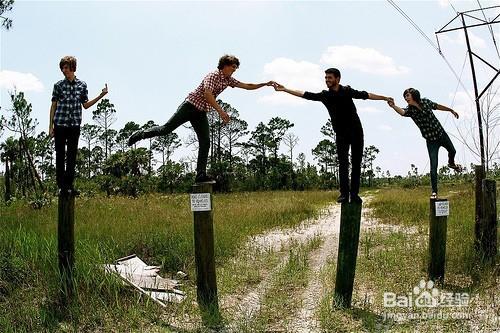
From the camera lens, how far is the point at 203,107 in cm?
479

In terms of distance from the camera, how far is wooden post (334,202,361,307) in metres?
4.89

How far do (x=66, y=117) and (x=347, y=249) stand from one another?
10.5 feet

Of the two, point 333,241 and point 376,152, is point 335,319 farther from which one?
point 376,152

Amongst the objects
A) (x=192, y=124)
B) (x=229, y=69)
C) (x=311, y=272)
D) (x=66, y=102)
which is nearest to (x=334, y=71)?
(x=229, y=69)

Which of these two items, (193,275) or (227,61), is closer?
(227,61)

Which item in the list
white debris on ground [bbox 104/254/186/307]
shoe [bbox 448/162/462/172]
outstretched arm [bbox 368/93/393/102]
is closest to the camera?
white debris on ground [bbox 104/254/186/307]

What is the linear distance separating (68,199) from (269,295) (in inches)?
94.5

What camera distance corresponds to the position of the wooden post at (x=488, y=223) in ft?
20.3

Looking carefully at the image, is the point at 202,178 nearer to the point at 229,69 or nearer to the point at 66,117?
the point at 229,69

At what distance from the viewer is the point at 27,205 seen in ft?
37.1

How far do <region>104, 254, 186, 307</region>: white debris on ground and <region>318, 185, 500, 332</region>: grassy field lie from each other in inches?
63.1

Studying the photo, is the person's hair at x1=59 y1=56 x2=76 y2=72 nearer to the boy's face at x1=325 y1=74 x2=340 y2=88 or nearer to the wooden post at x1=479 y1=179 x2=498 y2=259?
the boy's face at x1=325 y1=74 x2=340 y2=88

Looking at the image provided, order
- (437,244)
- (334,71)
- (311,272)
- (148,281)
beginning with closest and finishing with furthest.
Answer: (334,71) < (148,281) < (437,244) < (311,272)

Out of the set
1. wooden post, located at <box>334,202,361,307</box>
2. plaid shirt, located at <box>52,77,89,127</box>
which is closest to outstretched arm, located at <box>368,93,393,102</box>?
wooden post, located at <box>334,202,361,307</box>
